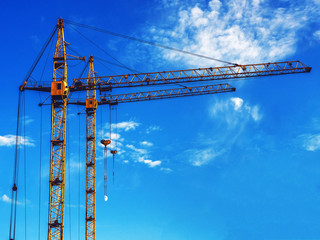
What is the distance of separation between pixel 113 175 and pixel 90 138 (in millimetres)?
8128

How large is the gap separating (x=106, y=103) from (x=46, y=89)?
64.6 feet

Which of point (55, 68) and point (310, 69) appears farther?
point (310, 69)

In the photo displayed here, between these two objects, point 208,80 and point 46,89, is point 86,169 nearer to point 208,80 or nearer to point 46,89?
point 46,89

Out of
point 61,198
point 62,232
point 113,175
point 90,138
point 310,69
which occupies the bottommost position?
point 62,232

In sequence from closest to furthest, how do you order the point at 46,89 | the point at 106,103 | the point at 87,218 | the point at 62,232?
1. the point at 62,232
2. the point at 46,89
3. the point at 87,218
4. the point at 106,103

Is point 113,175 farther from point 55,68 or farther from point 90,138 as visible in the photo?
point 55,68

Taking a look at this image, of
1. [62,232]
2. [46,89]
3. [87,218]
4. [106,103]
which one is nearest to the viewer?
[62,232]

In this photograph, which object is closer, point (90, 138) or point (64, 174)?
point (64, 174)

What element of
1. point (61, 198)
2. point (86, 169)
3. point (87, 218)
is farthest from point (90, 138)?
point (61, 198)

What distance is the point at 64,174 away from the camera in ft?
176

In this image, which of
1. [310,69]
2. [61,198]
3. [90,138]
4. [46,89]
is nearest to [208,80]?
[310,69]

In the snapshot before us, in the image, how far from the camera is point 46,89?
56.4 metres

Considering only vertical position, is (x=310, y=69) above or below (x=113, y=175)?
above

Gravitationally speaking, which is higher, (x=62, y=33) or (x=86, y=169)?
(x=62, y=33)
